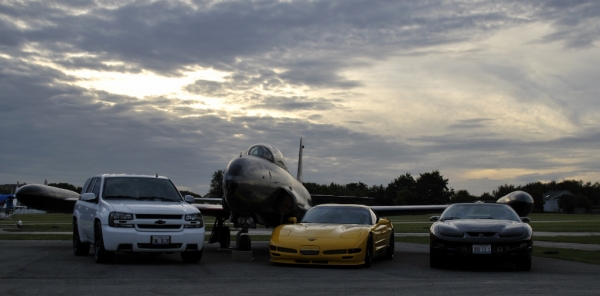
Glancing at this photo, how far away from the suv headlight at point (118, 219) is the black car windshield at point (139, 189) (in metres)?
1.49

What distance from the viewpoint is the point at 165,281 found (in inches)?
416

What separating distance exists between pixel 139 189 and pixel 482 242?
7.46 m

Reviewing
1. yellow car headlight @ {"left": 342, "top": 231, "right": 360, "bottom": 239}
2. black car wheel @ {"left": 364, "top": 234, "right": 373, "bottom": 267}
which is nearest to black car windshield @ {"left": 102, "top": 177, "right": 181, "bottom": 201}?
yellow car headlight @ {"left": 342, "top": 231, "right": 360, "bottom": 239}

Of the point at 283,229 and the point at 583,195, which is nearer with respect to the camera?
the point at 283,229

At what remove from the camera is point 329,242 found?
44.6 feet

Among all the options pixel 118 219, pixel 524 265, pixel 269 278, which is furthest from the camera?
pixel 118 219

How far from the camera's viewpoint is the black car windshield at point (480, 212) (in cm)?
1480

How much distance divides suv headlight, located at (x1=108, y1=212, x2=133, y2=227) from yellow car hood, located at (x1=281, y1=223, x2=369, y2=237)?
3179mm

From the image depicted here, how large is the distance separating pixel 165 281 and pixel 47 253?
766 cm

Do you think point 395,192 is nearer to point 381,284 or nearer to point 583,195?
point 583,195

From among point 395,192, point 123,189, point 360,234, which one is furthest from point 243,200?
point 395,192

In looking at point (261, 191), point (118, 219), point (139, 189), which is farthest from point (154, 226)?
point (261, 191)

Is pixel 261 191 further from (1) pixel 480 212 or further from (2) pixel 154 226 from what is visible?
(1) pixel 480 212

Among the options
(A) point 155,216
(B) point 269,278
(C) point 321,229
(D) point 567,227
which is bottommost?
(B) point 269,278
